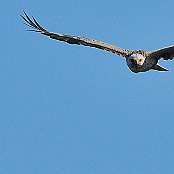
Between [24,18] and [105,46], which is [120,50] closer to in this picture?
[105,46]

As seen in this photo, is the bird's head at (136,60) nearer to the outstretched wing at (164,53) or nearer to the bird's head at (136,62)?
the bird's head at (136,62)

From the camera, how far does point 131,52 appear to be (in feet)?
83.7

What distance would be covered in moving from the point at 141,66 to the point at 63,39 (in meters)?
3.06

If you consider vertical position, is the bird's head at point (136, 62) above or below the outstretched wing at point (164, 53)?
below

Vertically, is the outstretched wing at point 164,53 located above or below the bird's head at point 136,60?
above

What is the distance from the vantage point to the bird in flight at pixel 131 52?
2481 cm

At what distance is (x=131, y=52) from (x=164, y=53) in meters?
1.18

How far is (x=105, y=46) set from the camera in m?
26.3

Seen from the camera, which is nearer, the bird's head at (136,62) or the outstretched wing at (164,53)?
the outstretched wing at (164,53)

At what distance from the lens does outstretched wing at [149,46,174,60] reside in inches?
968

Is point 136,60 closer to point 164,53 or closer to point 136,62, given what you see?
point 136,62

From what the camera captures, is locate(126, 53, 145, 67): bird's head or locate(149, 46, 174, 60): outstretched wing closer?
locate(149, 46, 174, 60): outstretched wing

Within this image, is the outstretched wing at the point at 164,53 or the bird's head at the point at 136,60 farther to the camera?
the bird's head at the point at 136,60

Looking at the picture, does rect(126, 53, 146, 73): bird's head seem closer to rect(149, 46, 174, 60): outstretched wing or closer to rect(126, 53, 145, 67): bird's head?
rect(126, 53, 145, 67): bird's head
